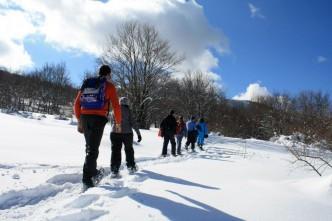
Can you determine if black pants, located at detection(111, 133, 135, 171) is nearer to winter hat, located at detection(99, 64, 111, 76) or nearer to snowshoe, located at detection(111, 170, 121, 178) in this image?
snowshoe, located at detection(111, 170, 121, 178)

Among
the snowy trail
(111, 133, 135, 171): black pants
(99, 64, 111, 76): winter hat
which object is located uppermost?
(99, 64, 111, 76): winter hat

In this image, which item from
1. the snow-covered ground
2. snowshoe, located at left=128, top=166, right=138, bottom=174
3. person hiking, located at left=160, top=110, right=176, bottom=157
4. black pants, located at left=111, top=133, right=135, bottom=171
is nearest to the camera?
the snow-covered ground

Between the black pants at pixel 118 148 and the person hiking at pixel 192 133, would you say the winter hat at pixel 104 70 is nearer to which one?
the black pants at pixel 118 148

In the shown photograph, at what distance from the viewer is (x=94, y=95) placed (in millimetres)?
5406

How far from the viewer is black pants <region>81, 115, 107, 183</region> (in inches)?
212

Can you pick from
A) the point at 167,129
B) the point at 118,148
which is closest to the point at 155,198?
the point at 118,148

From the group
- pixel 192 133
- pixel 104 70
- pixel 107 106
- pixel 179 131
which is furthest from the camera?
pixel 192 133

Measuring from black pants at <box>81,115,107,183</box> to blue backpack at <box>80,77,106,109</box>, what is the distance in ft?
0.58

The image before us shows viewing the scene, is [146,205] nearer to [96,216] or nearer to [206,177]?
[96,216]

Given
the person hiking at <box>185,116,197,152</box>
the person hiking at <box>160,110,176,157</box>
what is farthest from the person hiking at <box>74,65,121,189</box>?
the person hiking at <box>185,116,197,152</box>

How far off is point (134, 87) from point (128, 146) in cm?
3255

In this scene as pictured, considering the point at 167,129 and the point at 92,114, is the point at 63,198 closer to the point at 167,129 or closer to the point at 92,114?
the point at 92,114

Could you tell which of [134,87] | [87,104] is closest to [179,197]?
[87,104]

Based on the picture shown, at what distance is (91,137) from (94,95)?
0.66m
